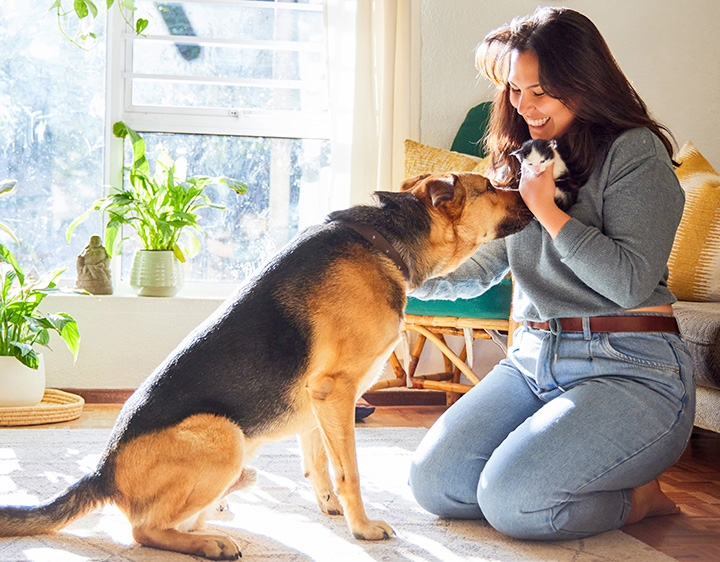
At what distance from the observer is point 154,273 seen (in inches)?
151

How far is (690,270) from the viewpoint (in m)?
2.99

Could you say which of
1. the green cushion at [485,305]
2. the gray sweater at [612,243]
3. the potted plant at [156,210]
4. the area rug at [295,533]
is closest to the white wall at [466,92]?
the potted plant at [156,210]

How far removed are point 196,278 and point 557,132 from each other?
2728 mm

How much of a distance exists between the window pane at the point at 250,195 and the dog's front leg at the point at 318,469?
2.37 metres

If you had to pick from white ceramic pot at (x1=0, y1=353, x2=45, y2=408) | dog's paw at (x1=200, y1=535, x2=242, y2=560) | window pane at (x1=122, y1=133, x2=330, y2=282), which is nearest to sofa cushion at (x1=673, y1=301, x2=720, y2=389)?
dog's paw at (x1=200, y1=535, x2=242, y2=560)

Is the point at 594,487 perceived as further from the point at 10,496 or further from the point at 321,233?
the point at 10,496

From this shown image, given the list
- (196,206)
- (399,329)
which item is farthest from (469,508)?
(196,206)

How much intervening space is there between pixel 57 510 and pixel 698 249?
2520 millimetres

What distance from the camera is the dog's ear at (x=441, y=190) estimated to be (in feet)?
6.02

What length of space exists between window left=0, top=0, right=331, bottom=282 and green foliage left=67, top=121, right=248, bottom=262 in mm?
319

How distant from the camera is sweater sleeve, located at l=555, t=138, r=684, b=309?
176 centimetres

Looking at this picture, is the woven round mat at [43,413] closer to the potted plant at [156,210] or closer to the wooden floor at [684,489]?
the wooden floor at [684,489]

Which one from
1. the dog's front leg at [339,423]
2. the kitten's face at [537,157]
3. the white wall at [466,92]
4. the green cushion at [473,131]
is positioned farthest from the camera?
the green cushion at [473,131]

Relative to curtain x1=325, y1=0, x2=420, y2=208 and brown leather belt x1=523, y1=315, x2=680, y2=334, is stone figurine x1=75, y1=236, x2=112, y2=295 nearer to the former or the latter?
curtain x1=325, y1=0, x2=420, y2=208
